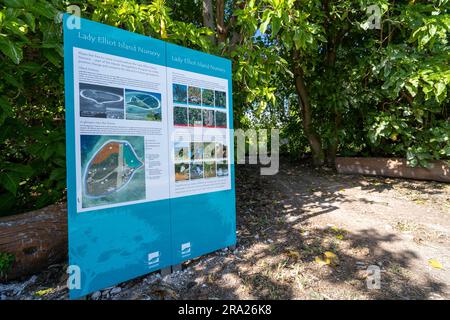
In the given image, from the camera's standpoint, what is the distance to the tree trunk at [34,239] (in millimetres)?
2377

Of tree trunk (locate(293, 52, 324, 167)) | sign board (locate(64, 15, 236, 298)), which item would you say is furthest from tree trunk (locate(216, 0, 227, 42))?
tree trunk (locate(293, 52, 324, 167))

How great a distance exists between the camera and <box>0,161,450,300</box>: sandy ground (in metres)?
2.18

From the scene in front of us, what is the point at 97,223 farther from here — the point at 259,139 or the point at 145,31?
the point at 259,139

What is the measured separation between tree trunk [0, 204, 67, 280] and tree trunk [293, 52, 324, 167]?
6.33 metres

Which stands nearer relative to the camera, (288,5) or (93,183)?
(93,183)

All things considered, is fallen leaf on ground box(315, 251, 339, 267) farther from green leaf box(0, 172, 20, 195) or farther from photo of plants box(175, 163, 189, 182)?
green leaf box(0, 172, 20, 195)

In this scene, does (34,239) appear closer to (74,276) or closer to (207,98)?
(74,276)

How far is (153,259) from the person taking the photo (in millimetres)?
2285

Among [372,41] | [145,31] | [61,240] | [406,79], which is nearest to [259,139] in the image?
[372,41]

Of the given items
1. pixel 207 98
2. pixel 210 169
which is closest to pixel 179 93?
pixel 207 98

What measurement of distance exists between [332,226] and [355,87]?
4034mm

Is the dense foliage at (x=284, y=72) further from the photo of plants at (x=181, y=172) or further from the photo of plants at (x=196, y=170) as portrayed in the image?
the photo of plants at (x=196, y=170)

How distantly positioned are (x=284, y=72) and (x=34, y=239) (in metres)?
3.61

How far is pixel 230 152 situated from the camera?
113 inches
